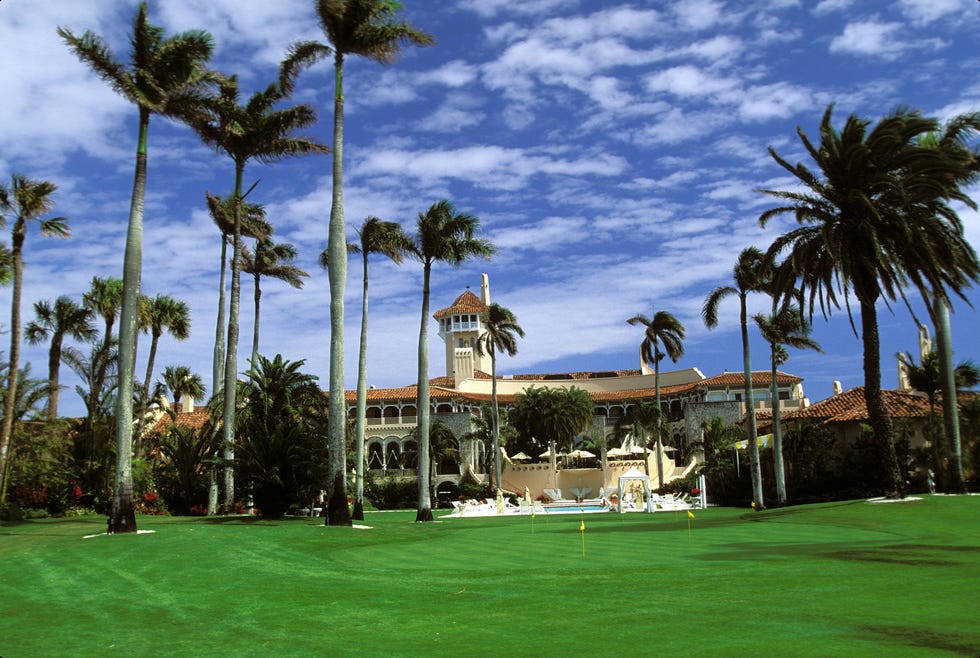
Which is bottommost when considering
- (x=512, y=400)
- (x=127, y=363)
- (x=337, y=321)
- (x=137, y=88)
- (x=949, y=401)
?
(x=949, y=401)

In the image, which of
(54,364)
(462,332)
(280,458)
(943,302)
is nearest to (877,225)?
(943,302)

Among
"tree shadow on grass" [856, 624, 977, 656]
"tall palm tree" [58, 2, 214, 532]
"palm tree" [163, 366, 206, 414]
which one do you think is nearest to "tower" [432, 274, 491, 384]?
"palm tree" [163, 366, 206, 414]

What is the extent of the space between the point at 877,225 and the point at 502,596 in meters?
24.2

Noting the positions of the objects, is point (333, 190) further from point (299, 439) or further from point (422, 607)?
point (422, 607)

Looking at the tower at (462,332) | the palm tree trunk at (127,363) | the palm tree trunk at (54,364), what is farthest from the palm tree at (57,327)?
the tower at (462,332)

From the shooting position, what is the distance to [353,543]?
22.5 m

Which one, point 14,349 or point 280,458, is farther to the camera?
point 14,349

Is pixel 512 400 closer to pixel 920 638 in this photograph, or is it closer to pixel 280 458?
pixel 280 458

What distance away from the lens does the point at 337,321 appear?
30.3 meters

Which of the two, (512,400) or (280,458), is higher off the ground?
(512,400)

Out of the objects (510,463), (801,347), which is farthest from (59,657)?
(510,463)

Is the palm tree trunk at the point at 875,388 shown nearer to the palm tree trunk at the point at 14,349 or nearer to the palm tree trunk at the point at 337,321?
the palm tree trunk at the point at 337,321

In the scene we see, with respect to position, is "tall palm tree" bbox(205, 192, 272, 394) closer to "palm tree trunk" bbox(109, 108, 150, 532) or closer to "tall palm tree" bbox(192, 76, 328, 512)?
"tall palm tree" bbox(192, 76, 328, 512)

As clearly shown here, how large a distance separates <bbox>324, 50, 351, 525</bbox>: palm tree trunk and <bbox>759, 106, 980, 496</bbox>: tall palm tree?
1695 centimetres
